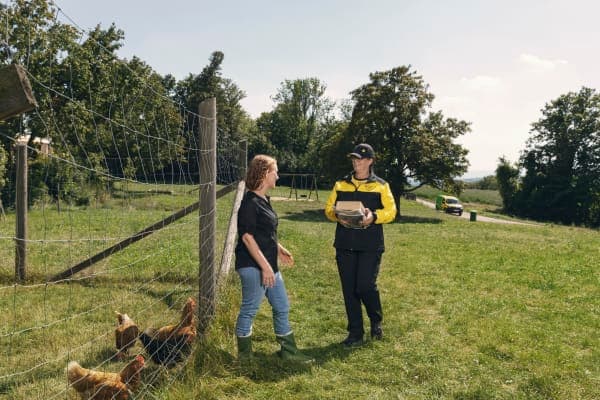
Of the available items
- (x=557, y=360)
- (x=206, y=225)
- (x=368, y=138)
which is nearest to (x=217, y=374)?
(x=206, y=225)

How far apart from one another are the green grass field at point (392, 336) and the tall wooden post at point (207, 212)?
0.23m

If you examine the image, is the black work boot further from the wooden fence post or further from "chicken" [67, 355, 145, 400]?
"chicken" [67, 355, 145, 400]

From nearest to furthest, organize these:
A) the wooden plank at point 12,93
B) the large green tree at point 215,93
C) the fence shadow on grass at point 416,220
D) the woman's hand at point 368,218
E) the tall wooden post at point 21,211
→ the wooden plank at point 12,93 < the woman's hand at point 368,218 < the tall wooden post at point 21,211 < the fence shadow on grass at point 416,220 < the large green tree at point 215,93

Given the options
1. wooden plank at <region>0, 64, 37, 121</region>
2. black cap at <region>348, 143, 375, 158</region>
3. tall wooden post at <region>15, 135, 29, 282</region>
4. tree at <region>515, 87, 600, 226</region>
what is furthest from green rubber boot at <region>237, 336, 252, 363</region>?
tree at <region>515, 87, 600, 226</region>

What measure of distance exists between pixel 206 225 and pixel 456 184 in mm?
26567

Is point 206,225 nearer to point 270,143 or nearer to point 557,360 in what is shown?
point 557,360

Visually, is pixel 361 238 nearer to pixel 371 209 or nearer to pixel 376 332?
pixel 371 209

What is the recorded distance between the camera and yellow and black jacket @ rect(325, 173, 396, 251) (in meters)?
4.69

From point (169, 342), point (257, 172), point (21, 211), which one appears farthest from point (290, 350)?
point (21, 211)

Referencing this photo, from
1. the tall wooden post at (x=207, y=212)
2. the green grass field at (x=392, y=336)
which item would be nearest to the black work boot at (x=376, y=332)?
the green grass field at (x=392, y=336)

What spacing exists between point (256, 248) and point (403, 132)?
26663mm

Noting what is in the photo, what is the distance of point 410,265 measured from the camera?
9711 mm

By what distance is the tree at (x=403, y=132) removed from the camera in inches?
1110

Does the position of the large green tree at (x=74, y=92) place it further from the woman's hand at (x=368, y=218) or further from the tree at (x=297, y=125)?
the tree at (x=297, y=125)
